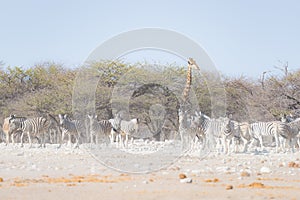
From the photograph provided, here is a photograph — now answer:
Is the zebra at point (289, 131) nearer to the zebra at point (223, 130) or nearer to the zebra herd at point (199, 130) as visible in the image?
the zebra herd at point (199, 130)

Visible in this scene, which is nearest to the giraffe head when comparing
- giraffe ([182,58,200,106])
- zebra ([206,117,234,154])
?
giraffe ([182,58,200,106])

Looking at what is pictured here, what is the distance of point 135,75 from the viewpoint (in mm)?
34188

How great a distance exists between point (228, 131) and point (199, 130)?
115 centimetres

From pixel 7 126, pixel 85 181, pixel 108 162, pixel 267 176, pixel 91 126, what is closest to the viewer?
pixel 85 181

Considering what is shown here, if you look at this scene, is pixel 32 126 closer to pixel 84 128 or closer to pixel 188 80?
pixel 84 128

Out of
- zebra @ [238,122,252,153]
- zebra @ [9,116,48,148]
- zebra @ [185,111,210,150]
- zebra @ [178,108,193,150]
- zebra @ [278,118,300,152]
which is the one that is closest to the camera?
zebra @ [178,108,193,150]

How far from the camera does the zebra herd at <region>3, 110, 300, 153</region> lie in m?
19.4

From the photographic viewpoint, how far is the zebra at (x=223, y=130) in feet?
63.1

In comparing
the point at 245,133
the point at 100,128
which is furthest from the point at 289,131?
the point at 100,128

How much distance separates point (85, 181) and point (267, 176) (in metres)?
3.90

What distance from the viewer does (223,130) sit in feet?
63.3

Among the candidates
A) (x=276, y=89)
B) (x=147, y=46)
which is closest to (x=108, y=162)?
(x=147, y=46)

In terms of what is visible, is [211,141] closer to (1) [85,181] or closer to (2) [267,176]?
(2) [267,176]

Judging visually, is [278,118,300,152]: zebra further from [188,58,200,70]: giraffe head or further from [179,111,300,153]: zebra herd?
[188,58,200,70]: giraffe head
